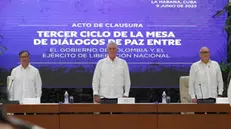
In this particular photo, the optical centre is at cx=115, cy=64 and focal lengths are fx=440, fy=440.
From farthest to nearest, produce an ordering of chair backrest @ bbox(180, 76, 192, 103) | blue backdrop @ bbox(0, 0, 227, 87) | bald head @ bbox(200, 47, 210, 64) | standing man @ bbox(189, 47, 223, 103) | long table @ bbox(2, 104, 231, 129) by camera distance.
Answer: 1. blue backdrop @ bbox(0, 0, 227, 87)
2. chair backrest @ bbox(180, 76, 192, 103)
3. standing man @ bbox(189, 47, 223, 103)
4. bald head @ bbox(200, 47, 210, 64)
5. long table @ bbox(2, 104, 231, 129)

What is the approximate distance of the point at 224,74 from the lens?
7.54 m

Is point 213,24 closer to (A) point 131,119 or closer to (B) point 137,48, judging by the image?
(B) point 137,48

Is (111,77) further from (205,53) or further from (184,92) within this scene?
(205,53)

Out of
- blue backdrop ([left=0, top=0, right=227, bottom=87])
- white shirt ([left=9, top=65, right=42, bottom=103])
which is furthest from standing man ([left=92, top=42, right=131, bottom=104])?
blue backdrop ([left=0, top=0, right=227, bottom=87])

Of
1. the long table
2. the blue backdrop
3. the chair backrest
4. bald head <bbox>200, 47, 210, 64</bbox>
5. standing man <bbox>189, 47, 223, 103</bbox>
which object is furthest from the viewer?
the blue backdrop

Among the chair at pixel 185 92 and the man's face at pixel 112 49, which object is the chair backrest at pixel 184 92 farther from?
the man's face at pixel 112 49

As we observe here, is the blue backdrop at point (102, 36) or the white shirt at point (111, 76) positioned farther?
the blue backdrop at point (102, 36)

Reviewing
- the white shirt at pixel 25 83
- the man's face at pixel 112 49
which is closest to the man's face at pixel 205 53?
the man's face at pixel 112 49

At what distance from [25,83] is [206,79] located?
241cm

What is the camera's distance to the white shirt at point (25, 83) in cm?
585

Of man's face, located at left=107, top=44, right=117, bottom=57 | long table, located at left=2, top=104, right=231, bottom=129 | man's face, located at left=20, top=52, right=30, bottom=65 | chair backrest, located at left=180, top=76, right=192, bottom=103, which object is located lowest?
long table, located at left=2, top=104, right=231, bottom=129

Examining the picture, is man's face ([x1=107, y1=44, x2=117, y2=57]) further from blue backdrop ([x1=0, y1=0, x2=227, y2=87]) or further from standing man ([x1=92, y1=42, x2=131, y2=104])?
blue backdrop ([x1=0, y1=0, x2=227, y2=87])

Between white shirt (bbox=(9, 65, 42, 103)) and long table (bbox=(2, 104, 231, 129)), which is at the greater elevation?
white shirt (bbox=(9, 65, 42, 103))

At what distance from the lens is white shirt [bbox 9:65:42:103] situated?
585cm
